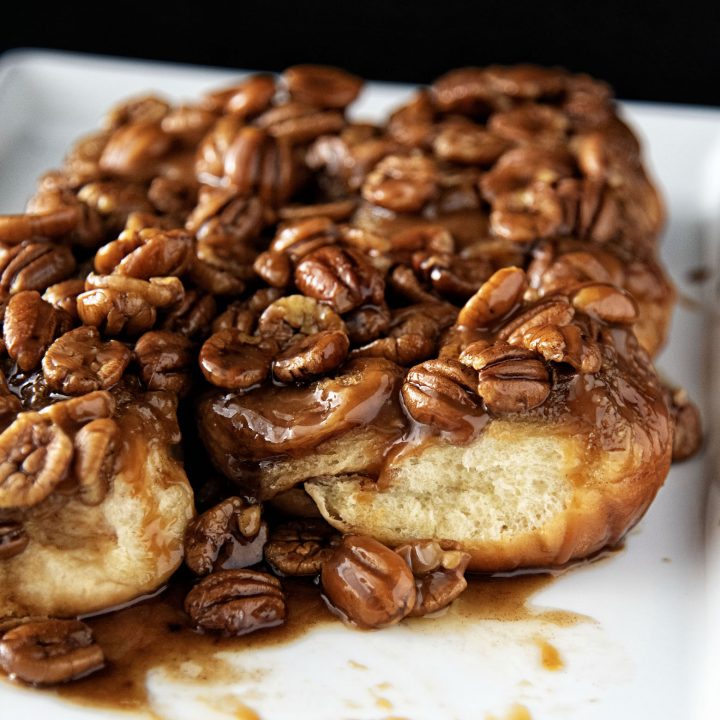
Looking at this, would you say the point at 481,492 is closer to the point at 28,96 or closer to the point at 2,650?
the point at 2,650

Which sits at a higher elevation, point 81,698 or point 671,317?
point 671,317

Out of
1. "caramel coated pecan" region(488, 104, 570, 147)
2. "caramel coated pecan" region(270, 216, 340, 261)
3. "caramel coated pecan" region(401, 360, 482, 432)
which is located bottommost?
"caramel coated pecan" region(401, 360, 482, 432)

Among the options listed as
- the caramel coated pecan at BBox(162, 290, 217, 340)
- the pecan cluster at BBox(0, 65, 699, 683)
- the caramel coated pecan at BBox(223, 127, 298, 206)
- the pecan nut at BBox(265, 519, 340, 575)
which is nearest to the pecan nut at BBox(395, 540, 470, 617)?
the pecan cluster at BBox(0, 65, 699, 683)

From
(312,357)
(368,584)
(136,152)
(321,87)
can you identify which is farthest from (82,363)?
(321,87)

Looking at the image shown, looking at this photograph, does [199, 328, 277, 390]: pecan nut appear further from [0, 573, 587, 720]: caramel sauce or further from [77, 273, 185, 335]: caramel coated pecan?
[0, 573, 587, 720]: caramel sauce

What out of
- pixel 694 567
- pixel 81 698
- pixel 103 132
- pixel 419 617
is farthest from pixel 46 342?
pixel 694 567

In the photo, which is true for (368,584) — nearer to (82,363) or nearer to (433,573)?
(433,573)
